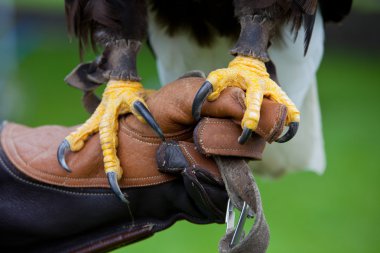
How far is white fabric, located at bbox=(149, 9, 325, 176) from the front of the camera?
2590 millimetres

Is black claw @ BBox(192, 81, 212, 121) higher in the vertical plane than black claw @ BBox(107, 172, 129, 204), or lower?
higher

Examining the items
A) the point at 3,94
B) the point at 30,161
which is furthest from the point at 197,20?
the point at 3,94

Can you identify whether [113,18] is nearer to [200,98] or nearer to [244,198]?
[200,98]

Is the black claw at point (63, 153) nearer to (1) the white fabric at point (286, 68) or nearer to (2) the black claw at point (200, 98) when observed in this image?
(2) the black claw at point (200, 98)

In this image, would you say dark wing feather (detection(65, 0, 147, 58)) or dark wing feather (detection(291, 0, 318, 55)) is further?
dark wing feather (detection(65, 0, 147, 58))

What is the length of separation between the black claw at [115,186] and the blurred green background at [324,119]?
2438 millimetres

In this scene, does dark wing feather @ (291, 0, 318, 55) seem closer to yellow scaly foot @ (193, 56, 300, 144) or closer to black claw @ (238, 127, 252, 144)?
yellow scaly foot @ (193, 56, 300, 144)

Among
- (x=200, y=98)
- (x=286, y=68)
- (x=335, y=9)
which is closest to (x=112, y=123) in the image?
(x=200, y=98)

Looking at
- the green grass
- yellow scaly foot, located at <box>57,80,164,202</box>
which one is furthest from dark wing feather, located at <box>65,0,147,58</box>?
the green grass

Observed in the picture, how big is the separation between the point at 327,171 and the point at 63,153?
4074 millimetres

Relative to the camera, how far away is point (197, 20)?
2525 millimetres

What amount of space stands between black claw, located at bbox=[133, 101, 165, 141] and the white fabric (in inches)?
30.9

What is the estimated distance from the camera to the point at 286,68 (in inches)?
104

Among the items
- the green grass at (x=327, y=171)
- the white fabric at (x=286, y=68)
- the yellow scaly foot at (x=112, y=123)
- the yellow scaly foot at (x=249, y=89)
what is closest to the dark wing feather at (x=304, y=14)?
the yellow scaly foot at (x=249, y=89)
